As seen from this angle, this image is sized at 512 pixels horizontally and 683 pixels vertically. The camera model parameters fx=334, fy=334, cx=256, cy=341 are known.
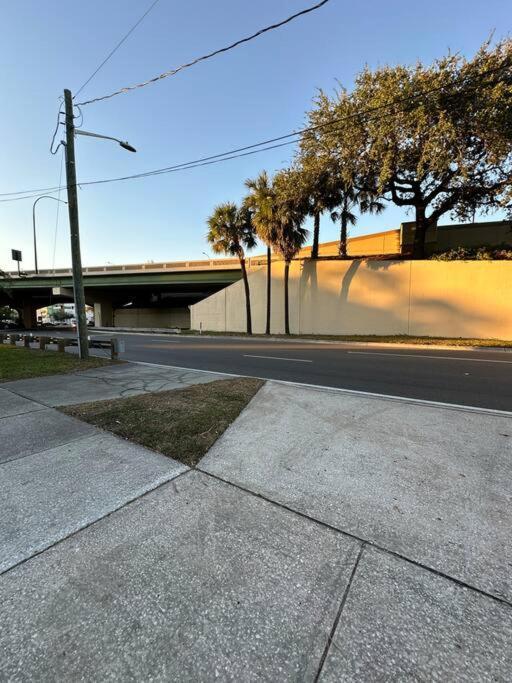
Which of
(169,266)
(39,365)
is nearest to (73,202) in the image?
(39,365)

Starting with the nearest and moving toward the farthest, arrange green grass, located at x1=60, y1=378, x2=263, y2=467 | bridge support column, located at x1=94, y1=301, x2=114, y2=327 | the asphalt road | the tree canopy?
green grass, located at x1=60, y1=378, x2=263, y2=467 < the asphalt road < the tree canopy < bridge support column, located at x1=94, y1=301, x2=114, y2=327

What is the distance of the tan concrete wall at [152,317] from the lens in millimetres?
52938

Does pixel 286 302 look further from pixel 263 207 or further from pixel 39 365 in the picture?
→ pixel 39 365

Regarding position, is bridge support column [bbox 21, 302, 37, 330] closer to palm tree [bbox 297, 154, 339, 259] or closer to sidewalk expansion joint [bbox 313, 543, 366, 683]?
palm tree [bbox 297, 154, 339, 259]

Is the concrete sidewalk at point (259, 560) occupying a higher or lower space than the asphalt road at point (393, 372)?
higher

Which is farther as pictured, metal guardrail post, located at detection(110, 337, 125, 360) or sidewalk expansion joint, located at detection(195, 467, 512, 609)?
metal guardrail post, located at detection(110, 337, 125, 360)

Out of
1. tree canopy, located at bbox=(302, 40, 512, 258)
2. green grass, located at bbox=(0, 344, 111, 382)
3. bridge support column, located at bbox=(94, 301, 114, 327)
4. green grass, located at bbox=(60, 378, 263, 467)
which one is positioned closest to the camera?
green grass, located at bbox=(60, 378, 263, 467)

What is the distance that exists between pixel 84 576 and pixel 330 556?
152cm

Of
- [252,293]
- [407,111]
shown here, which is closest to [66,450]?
[407,111]

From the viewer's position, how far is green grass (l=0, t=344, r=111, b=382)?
8.27 meters

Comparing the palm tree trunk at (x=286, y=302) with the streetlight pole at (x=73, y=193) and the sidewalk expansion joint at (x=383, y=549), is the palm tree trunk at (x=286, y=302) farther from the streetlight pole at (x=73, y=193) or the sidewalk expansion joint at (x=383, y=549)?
the sidewalk expansion joint at (x=383, y=549)

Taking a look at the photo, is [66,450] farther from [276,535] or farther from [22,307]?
[22,307]

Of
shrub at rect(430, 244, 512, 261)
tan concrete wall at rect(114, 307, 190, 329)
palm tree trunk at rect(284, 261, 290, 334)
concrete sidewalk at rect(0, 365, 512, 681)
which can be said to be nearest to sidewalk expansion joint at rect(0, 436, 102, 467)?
concrete sidewalk at rect(0, 365, 512, 681)

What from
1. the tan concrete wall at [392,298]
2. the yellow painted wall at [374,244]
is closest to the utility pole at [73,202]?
the tan concrete wall at [392,298]
